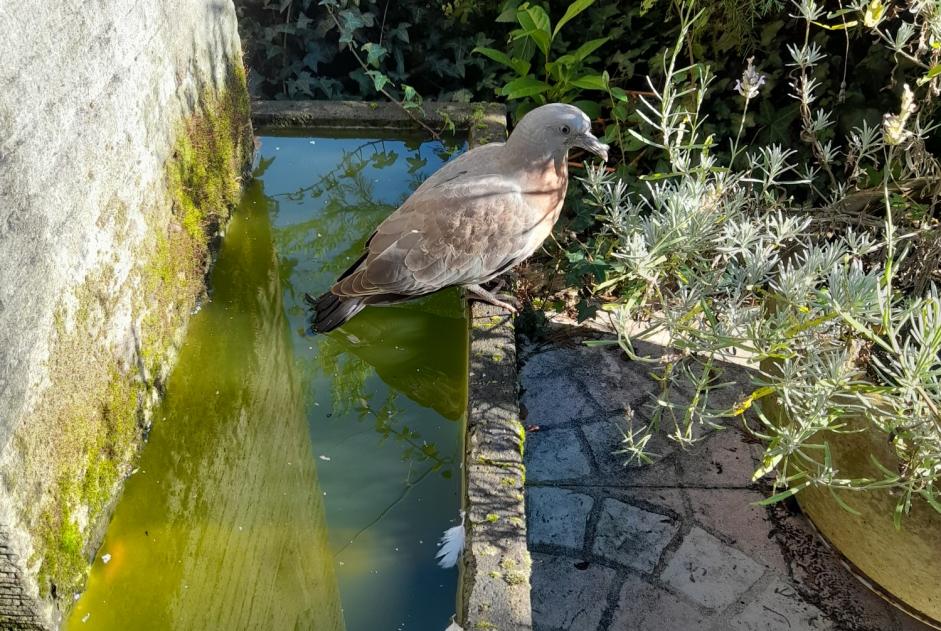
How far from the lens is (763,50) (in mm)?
4273

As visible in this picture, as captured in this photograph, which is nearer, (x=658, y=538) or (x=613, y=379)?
(x=658, y=538)

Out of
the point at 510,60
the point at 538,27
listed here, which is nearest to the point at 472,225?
the point at 538,27

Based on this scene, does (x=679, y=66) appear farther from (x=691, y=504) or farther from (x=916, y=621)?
(x=916, y=621)

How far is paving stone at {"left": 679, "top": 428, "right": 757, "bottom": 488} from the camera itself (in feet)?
10.3

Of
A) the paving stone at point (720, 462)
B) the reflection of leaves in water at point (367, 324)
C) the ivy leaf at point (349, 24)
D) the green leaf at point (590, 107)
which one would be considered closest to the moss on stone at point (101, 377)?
the reflection of leaves in water at point (367, 324)

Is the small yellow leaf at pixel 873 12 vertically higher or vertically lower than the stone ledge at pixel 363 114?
higher

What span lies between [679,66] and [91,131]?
3.20 meters

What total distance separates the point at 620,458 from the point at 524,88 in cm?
204

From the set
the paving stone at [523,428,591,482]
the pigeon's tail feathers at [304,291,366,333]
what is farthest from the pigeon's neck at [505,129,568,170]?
the paving stone at [523,428,591,482]

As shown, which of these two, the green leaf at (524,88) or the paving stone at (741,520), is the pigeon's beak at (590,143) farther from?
the paving stone at (741,520)

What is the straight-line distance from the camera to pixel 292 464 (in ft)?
9.24

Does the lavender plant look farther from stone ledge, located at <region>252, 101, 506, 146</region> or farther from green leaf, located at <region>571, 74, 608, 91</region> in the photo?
stone ledge, located at <region>252, 101, 506, 146</region>

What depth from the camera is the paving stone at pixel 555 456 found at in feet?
10.3

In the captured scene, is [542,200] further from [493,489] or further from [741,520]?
[741,520]
